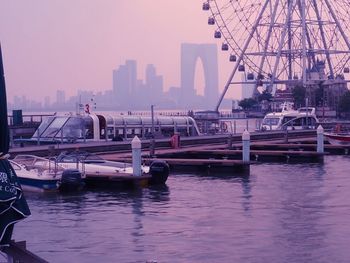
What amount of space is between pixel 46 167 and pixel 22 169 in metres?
0.75

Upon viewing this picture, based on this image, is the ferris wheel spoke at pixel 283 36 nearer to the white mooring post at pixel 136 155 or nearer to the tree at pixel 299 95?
the tree at pixel 299 95

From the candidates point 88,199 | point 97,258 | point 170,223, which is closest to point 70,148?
point 88,199

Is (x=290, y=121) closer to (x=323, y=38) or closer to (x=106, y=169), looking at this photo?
(x=323, y=38)

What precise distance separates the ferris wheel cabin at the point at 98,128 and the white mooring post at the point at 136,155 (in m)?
11.2

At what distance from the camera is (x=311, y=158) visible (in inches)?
1235

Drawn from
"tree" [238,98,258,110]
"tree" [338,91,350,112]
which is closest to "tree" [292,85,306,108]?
"tree" [338,91,350,112]

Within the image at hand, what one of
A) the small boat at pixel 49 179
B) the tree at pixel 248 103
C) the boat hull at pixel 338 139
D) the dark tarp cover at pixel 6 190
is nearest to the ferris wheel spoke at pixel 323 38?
the tree at pixel 248 103

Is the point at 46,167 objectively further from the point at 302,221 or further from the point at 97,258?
the point at 97,258

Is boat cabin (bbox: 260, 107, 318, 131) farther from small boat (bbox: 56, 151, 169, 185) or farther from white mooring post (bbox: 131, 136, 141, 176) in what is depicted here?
white mooring post (bbox: 131, 136, 141, 176)

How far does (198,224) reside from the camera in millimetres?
14688

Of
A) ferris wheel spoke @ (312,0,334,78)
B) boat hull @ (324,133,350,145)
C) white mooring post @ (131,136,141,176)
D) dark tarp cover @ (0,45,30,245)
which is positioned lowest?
boat hull @ (324,133,350,145)

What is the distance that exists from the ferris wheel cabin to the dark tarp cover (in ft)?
82.3

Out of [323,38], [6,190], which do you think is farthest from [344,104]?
[6,190]

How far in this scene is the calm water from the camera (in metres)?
11.8
